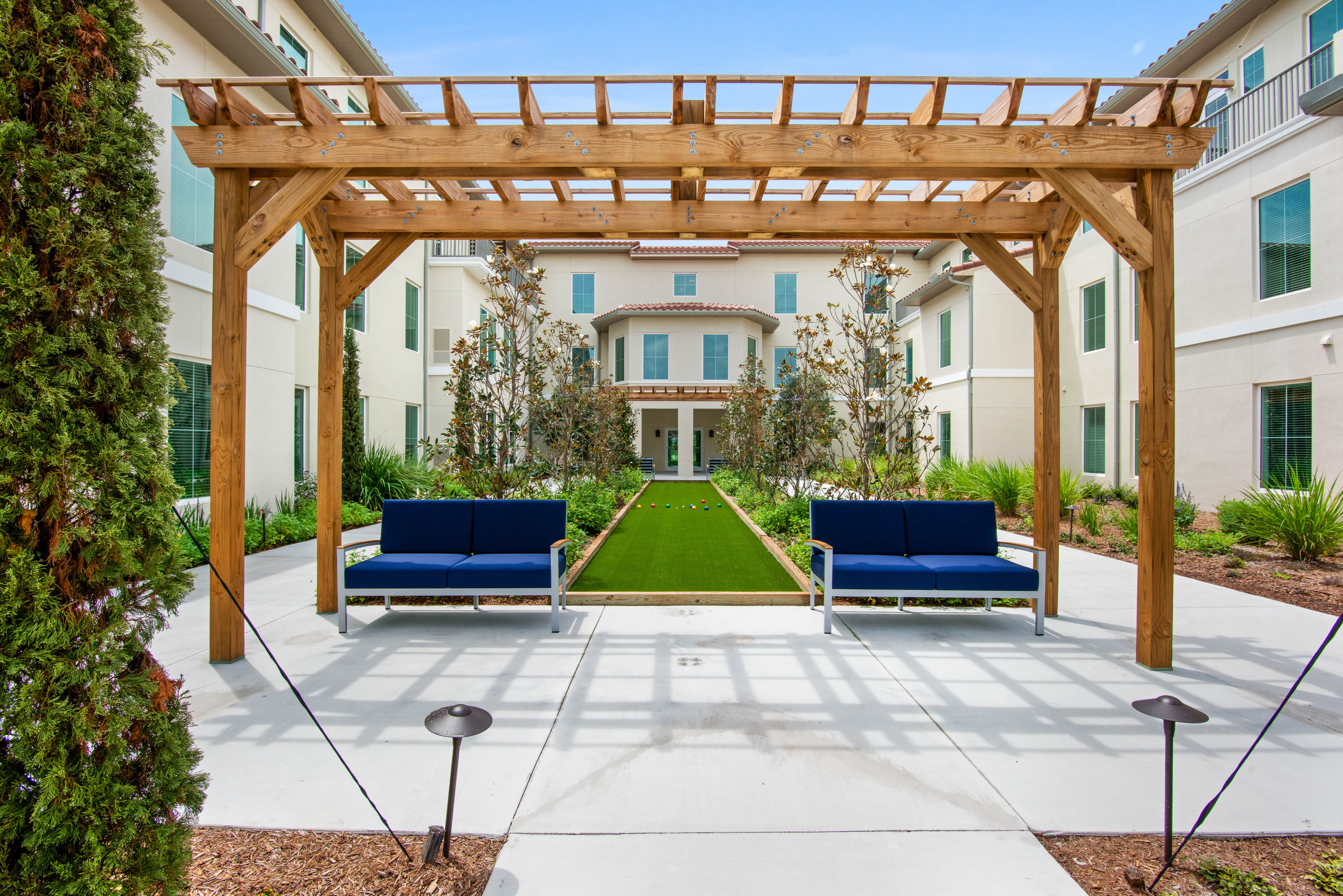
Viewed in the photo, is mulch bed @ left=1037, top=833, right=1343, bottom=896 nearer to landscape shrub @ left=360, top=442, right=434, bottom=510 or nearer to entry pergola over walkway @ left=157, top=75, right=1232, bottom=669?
entry pergola over walkway @ left=157, top=75, right=1232, bottom=669

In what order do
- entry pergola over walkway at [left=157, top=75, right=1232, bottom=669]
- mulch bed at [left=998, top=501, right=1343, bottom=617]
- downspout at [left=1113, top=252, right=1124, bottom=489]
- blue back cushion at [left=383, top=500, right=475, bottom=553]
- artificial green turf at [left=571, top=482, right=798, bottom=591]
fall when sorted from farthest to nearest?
downspout at [left=1113, top=252, right=1124, bottom=489]
artificial green turf at [left=571, top=482, right=798, bottom=591]
mulch bed at [left=998, top=501, right=1343, bottom=617]
blue back cushion at [left=383, top=500, right=475, bottom=553]
entry pergola over walkway at [left=157, top=75, right=1232, bottom=669]

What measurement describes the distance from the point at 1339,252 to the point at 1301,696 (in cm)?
901

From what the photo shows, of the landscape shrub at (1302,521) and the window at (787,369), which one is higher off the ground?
the window at (787,369)

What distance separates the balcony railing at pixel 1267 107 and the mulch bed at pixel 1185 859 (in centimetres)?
1094

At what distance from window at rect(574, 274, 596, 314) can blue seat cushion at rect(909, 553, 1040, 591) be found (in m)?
24.3

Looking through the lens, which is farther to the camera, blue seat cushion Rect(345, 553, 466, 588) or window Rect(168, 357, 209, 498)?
window Rect(168, 357, 209, 498)

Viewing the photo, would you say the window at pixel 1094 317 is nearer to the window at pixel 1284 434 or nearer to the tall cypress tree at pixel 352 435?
the window at pixel 1284 434

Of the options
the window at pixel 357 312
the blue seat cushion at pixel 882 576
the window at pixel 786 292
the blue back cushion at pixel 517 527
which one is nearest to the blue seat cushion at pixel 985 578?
the blue seat cushion at pixel 882 576

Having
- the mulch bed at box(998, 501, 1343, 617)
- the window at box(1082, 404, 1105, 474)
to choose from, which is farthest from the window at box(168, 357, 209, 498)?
the window at box(1082, 404, 1105, 474)

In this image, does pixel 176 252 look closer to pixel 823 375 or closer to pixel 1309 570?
pixel 1309 570

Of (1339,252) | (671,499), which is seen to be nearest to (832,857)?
(1339,252)

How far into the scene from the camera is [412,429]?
18000 millimetres

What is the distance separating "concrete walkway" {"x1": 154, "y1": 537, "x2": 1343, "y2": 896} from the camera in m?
2.60

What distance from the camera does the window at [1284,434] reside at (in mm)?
10219
